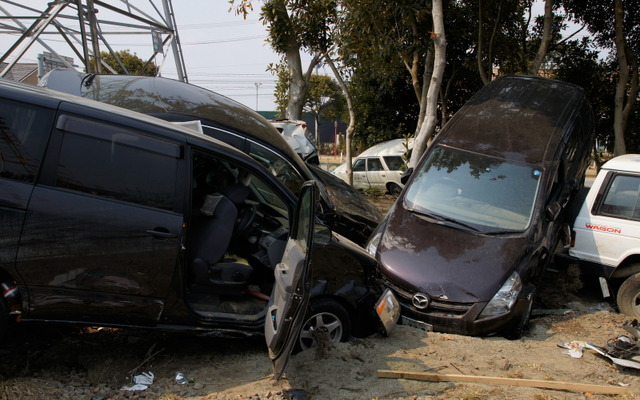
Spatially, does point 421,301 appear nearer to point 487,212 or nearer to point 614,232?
point 487,212

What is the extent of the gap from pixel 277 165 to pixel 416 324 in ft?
8.18

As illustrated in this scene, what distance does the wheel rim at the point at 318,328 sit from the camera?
434 cm

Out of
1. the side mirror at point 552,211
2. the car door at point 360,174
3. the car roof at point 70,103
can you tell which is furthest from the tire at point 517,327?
the car door at point 360,174

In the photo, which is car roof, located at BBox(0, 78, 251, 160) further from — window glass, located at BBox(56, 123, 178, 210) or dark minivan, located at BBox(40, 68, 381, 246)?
dark minivan, located at BBox(40, 68, 381, 246)

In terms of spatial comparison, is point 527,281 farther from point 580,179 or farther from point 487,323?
point 580,179

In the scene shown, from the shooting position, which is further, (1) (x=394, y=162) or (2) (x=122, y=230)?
(1) (x=394, y=162)

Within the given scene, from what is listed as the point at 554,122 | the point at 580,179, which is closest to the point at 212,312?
the point at 554,122

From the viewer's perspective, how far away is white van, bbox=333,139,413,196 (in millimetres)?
15812

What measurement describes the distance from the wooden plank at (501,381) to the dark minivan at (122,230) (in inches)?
33.1

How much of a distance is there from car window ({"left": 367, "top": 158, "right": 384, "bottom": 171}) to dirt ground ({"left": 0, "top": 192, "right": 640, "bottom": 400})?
37.2 ft

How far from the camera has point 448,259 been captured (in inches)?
217

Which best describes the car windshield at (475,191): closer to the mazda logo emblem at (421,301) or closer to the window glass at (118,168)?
the mazda logo emblem at (421,301)

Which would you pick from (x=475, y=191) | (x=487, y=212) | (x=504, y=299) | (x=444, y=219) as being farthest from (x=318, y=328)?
(x=475, y=191)

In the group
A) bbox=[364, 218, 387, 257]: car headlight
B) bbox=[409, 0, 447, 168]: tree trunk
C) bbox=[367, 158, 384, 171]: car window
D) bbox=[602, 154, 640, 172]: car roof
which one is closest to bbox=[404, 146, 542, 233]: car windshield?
bbox=[364, 218, 387, 257]: car headlight
